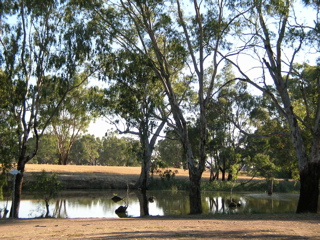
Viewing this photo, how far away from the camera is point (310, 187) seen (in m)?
15.4

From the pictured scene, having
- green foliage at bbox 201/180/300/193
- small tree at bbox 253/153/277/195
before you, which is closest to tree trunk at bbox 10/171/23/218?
small tree at bbox 253/153/277/195

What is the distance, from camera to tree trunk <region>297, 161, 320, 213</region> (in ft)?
50.2

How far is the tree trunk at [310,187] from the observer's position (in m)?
15.3

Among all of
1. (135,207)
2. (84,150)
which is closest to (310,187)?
(135,207)

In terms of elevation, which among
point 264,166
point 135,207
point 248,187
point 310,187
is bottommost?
point 135,207

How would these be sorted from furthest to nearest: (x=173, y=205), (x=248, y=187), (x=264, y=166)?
(x=248, y=187), (x=264, y=166), (x=173, y=205)

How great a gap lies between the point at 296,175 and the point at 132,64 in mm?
13434

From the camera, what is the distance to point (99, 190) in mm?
36250

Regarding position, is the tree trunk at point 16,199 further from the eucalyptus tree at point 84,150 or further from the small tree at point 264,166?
the eucalyptus tree at point 84,150

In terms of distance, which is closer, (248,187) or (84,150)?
(248,187)

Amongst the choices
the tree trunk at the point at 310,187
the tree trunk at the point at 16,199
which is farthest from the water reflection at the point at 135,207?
the tree trunk at the point at 310,187

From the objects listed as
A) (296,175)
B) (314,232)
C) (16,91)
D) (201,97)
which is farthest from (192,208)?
(296,175)


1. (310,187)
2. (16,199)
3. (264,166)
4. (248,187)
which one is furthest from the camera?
(248,187)

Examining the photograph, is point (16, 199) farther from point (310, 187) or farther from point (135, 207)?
point (310, 187)
